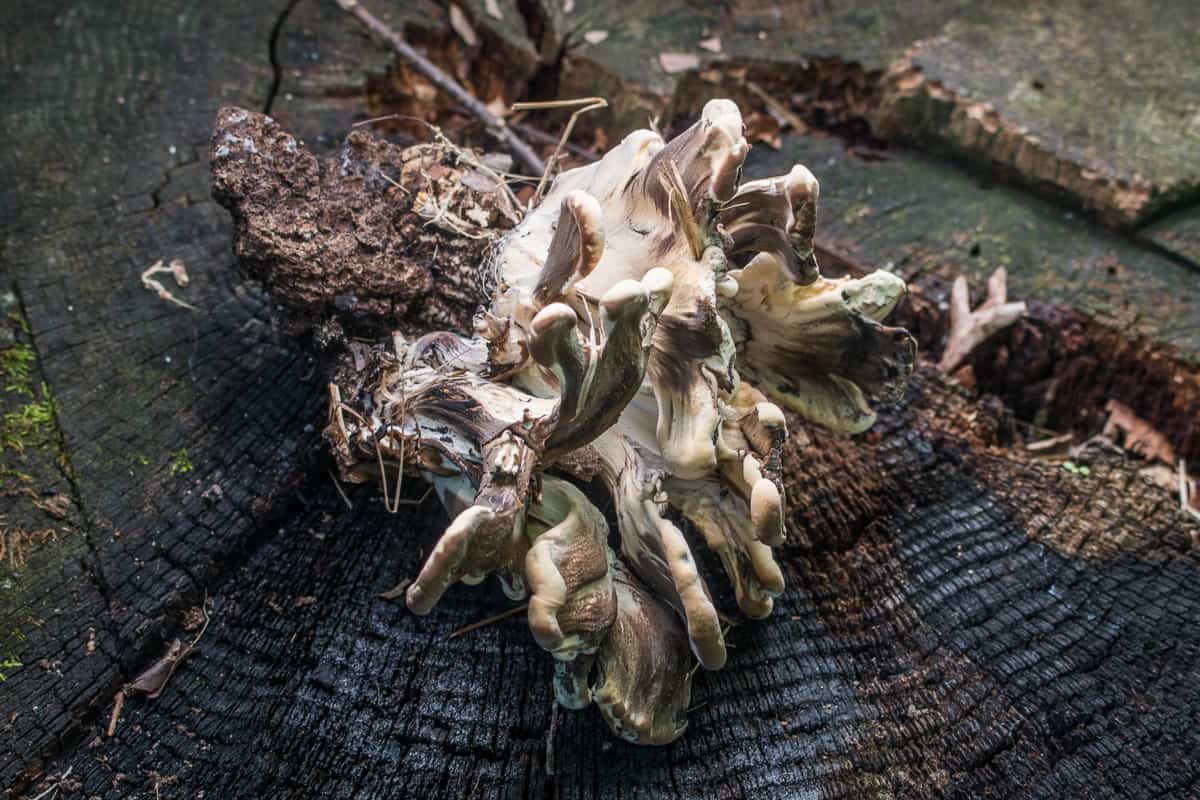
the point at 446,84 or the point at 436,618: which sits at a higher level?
the point at 446,84

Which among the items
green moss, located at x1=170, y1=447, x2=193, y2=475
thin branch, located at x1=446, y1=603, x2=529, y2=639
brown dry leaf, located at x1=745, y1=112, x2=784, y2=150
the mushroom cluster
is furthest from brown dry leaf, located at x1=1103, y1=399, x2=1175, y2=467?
green moss, located at x1=170, y1=447, x2=193, y2=475

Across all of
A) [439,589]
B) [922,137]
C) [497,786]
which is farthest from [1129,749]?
[922,137]

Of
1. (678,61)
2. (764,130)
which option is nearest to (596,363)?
(764,130)

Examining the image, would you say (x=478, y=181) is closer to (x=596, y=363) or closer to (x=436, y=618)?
(x=596, y=363)

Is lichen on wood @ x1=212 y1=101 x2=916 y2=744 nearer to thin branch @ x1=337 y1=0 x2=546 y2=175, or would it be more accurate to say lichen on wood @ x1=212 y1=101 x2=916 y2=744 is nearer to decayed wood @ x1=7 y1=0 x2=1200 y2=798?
decayed wood @ x1=7 y1=0 x2=1200 y2=798

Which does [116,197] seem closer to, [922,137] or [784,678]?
[784,678]

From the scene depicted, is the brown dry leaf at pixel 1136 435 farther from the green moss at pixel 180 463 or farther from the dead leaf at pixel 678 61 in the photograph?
the green moss at pixel 180 463
